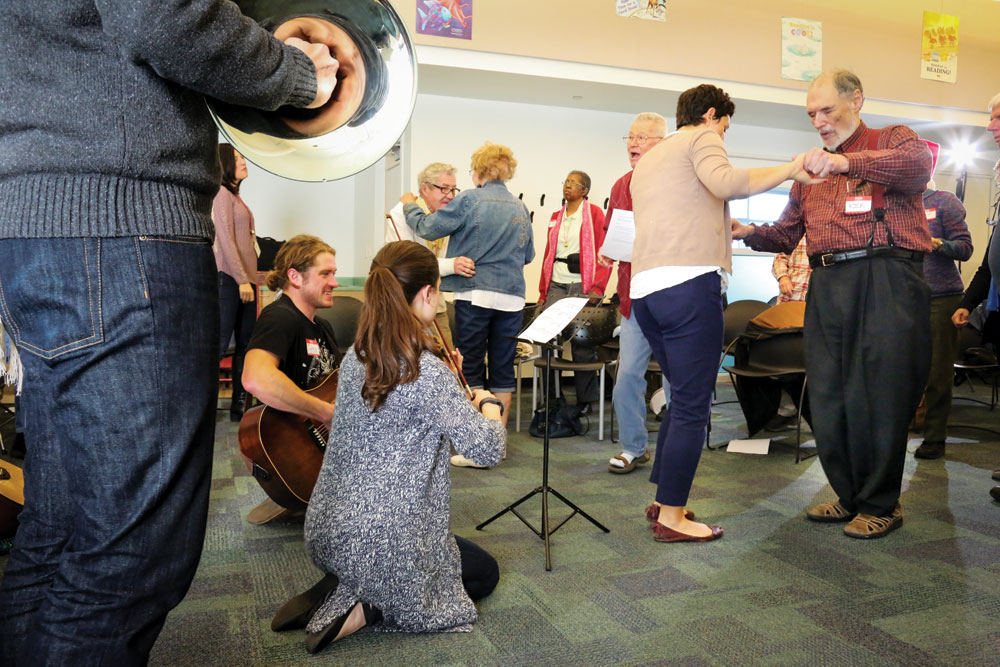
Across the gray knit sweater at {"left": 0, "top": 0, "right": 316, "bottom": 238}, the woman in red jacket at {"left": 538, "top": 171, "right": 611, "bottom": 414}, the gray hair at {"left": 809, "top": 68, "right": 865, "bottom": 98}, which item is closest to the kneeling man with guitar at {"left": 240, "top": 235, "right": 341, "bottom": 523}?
the gray knit sweater at {"left": 0, "top": 0, "right": 316, "bottom": 238}

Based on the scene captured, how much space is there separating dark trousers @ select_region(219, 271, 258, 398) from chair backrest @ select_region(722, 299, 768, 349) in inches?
128

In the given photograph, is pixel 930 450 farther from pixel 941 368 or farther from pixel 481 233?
pixel 481 233

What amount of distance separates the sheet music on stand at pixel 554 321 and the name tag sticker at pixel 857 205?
1085mm

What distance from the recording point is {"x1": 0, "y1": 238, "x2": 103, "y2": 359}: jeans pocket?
3.19ft

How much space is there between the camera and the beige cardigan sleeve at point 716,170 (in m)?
2.41

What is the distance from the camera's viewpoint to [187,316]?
3.44 ft

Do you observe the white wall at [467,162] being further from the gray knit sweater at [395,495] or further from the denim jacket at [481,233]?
the gray knit sweater at [395,495]

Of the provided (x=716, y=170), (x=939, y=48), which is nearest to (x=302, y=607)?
(x=716, y=170)

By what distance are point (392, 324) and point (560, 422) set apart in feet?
10.2

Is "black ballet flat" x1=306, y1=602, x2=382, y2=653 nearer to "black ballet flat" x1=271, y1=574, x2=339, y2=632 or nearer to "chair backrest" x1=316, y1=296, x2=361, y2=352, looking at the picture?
"black ballet flat" x1=271, y1=574, x2=339, y2=632

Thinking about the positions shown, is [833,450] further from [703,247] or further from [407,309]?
[407,309]

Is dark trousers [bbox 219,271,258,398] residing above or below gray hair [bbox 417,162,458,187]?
below

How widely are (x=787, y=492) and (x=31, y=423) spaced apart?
316cm

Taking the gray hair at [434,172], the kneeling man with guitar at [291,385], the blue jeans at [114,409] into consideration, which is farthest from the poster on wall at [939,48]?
the blue jeans at [114,409]
